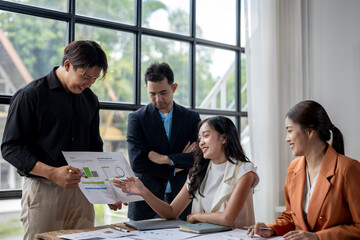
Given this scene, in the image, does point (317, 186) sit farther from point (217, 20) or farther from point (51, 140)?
point (217, 20)

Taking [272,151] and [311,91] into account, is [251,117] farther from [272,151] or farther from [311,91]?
[311,91]

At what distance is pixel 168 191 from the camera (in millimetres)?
3076

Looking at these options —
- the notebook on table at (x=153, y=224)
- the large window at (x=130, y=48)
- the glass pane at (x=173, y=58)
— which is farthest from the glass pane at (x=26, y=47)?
the notebook on table at (x=153, y=224)

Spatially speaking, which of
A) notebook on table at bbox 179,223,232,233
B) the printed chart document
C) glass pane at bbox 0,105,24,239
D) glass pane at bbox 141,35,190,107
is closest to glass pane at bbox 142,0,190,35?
glass pane at bbox 141,35,190,107

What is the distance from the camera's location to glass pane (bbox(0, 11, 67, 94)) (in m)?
3.17

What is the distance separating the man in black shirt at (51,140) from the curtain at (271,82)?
7.51 ft

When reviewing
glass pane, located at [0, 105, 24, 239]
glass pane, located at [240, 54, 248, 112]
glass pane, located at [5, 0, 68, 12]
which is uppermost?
glass pane, located at [5, 0, 68, 12]

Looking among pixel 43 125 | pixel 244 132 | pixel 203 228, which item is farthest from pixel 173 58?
pixel 203 228

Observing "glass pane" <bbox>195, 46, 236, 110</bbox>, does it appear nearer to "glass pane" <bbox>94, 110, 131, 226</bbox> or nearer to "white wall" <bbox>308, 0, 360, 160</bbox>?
"white wall" <bbox>308, 0, 360, 160</bbox>

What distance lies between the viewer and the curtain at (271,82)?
433cm

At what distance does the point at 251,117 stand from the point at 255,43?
0.74m

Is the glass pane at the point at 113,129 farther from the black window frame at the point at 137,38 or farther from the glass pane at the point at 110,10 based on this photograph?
the glass pane at the point at 110,10

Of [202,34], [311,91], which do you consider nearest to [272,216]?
[311,91]

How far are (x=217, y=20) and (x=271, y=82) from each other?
87cm
